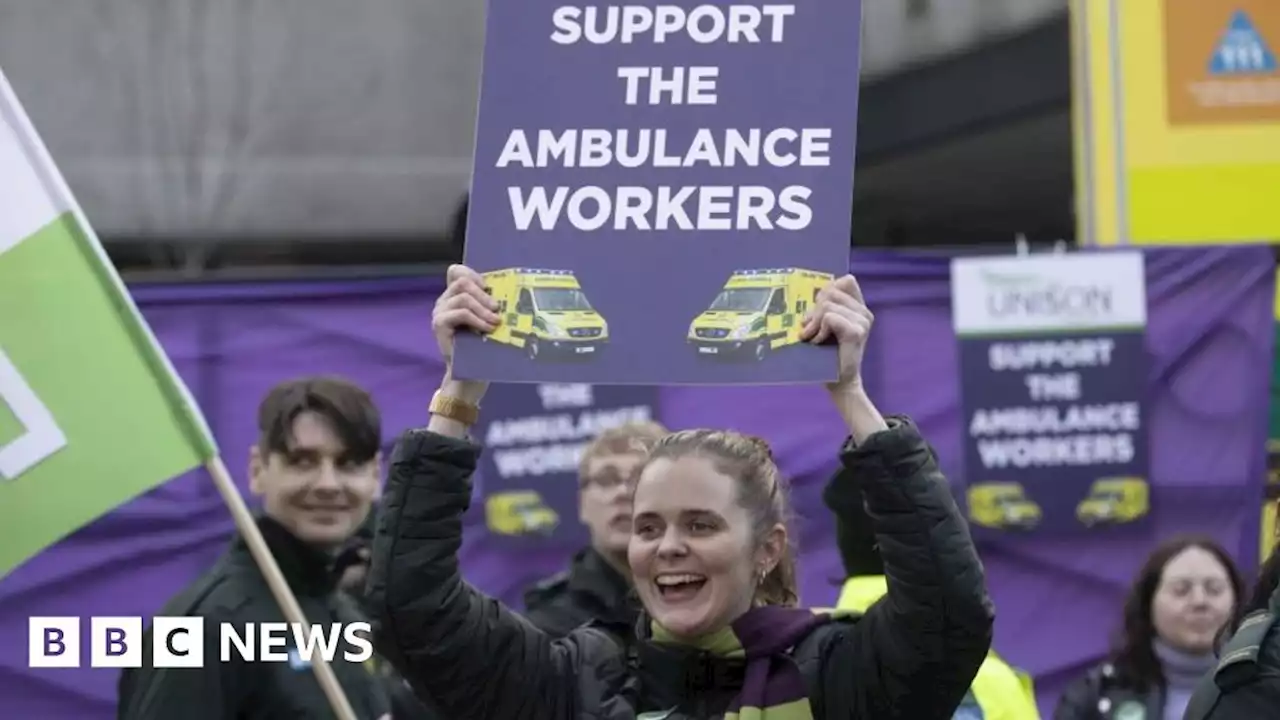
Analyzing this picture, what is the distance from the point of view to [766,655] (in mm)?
3104

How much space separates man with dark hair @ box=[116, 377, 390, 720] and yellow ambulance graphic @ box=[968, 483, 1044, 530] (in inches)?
124

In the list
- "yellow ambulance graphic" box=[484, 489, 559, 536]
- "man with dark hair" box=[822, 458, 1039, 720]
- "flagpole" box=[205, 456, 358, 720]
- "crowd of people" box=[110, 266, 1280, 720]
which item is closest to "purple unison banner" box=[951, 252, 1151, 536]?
"yellow ambulance graphic" box=[484, 489, 559, 536]

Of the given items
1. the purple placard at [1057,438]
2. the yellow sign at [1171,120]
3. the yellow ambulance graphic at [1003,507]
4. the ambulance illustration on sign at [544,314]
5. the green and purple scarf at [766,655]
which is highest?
the yellow sign at [1171,120]

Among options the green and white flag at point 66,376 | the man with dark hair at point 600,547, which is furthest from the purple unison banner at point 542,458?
the green and white flag at point 66,376

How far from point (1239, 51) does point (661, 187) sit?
17.9ft

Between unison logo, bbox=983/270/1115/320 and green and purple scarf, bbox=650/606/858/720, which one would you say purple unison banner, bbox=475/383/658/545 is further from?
green and purple scarf, bbox=650/606/858/720

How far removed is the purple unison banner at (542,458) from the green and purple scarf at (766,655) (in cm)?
Result: 419

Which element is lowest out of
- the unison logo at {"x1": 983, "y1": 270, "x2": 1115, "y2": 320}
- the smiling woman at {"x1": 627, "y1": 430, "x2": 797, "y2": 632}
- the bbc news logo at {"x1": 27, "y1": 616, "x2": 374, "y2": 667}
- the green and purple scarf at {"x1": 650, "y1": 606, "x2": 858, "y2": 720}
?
the green and purple scarf at {"x1": 650, "y1": 606, "x2": 858, "y2": 720}

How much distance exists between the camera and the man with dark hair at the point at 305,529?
434cm

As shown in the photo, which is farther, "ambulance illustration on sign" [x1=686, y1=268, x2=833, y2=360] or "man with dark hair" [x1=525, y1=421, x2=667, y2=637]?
"man with dark hair" [x1=525, y1=421, x2=667, y2=637]

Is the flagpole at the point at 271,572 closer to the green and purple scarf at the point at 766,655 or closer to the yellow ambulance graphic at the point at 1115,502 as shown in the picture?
the green and purple scarf at the point at 766,655

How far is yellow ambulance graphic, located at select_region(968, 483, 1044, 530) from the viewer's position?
7.47m

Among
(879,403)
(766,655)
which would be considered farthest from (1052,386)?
(766,655)

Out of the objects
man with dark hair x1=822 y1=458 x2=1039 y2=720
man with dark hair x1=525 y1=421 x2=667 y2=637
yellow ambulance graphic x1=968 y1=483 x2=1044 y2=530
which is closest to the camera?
man with dark hair x1=822 y1=458 x2=1039 y2=720
